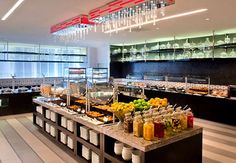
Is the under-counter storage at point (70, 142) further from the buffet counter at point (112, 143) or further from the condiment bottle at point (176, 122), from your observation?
the condiment bottle at point (176, 122)

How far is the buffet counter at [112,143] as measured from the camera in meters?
2.58

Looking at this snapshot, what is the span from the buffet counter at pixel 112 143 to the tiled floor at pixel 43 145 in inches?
13.2

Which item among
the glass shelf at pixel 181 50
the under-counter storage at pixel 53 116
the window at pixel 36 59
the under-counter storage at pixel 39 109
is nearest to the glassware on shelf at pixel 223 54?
the glass shelf at pixel 181 50

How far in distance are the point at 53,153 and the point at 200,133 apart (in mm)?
2813

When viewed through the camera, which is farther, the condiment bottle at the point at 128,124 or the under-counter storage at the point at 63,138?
the under-counter storage at the point at 63,138

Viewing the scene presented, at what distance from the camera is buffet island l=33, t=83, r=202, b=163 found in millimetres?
2637

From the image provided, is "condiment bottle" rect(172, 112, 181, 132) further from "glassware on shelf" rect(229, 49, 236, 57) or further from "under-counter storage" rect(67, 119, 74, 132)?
"glassware on shelf" rect(229, 49, 236, 57)

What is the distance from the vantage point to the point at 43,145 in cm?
479

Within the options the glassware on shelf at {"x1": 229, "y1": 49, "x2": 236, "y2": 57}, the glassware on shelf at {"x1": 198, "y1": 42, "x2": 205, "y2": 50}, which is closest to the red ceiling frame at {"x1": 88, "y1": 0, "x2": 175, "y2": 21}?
the glassware on shelf at {"x1": 229, "y1": 49, "x2": 236, "y2": 57}

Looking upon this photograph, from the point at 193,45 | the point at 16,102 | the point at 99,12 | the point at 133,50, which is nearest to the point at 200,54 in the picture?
→ the point at 193,45

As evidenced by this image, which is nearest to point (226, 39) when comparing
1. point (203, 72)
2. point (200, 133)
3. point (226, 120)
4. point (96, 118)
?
point (203, 72)

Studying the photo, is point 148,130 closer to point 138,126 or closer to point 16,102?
point 138,126

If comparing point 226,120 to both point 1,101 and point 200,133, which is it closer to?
point 200,133

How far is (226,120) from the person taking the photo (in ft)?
20.6
